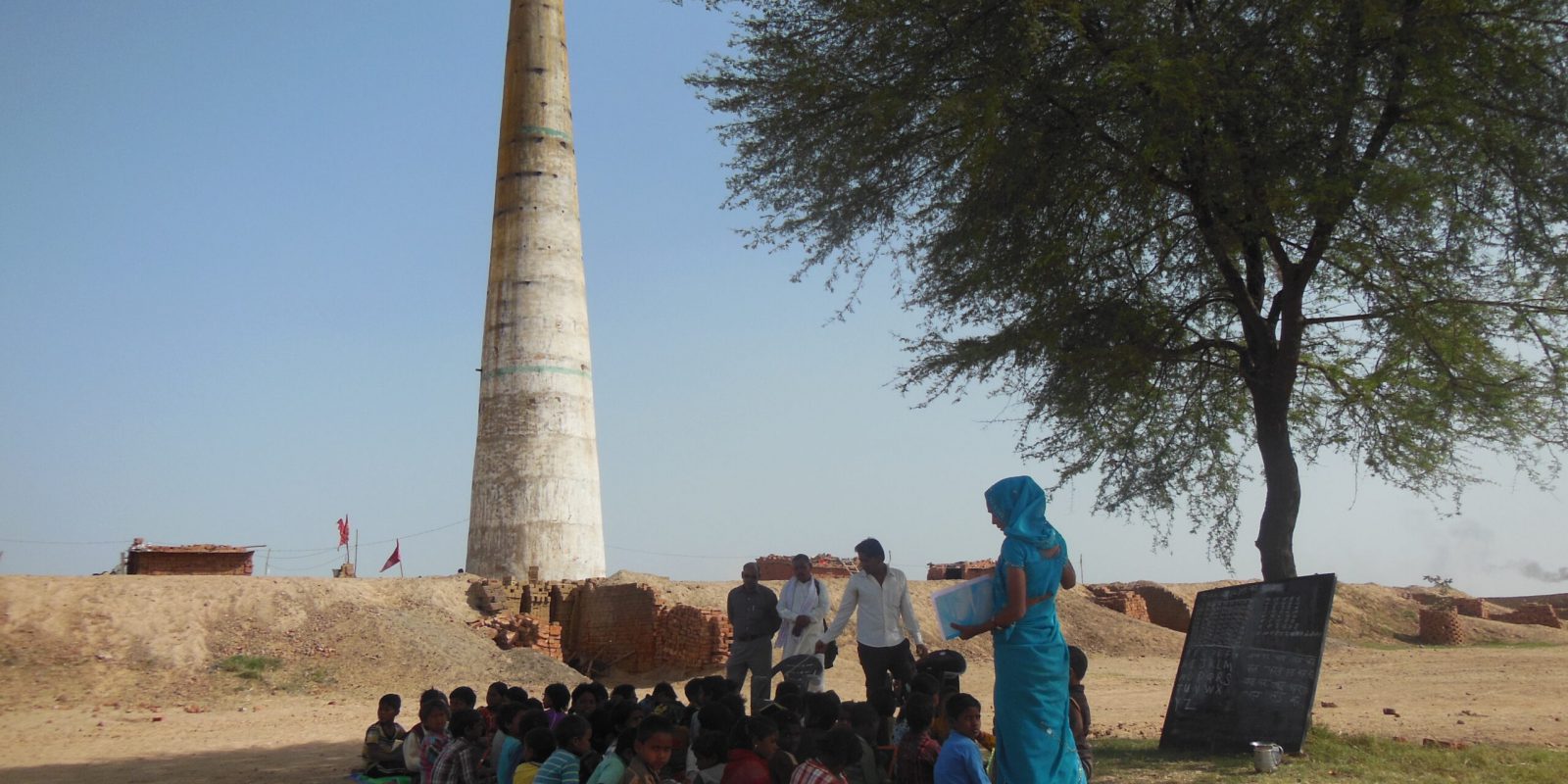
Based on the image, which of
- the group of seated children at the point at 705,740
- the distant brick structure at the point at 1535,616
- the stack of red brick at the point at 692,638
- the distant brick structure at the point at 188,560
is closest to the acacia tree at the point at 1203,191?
the group of seated children at the point at 705,740

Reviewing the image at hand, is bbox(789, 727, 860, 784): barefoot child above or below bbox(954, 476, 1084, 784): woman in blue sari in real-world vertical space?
below

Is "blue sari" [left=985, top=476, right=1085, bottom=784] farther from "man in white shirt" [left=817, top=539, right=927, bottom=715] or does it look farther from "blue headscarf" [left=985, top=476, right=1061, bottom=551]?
"man in white shirt" [left=817, top=539, right=927, bottom=715]

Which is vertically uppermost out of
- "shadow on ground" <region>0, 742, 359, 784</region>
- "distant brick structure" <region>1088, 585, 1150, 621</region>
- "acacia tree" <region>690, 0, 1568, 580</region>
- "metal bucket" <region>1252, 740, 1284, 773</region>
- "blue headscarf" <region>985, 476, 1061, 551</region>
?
"acacia tree" <region>690, 0, 1568, 580</region>

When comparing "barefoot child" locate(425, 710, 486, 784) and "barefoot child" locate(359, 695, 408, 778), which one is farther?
"barefoot child" locate(359, 695, 408, 778)

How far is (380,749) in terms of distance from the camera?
9.14 metres

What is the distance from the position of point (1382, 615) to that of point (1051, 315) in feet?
74.2

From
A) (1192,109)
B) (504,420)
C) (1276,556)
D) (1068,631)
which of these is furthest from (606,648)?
(1192,109)

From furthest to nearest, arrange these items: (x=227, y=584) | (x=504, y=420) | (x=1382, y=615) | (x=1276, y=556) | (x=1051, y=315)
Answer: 1. (x=1382, y=615)
2. (x=504, y=420)
3. (x=227, y=584)
4. (x=1051, y=315)
5. (x=1276, y=556)

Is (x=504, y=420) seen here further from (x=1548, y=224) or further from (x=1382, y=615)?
(x=1382, y=615)

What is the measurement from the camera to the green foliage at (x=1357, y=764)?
770 cm

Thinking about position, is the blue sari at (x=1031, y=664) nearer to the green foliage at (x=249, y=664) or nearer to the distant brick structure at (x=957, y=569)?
the green foliage at (x=249, y=664)

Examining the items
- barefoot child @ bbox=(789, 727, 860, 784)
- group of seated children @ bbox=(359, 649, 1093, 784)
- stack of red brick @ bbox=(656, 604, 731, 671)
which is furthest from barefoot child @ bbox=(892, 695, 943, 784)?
stack of red brick @ bbox=(656, 604, 731, 671)

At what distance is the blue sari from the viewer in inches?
202

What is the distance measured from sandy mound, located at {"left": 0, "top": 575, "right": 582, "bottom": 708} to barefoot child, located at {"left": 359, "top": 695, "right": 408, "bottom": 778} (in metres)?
8.00
